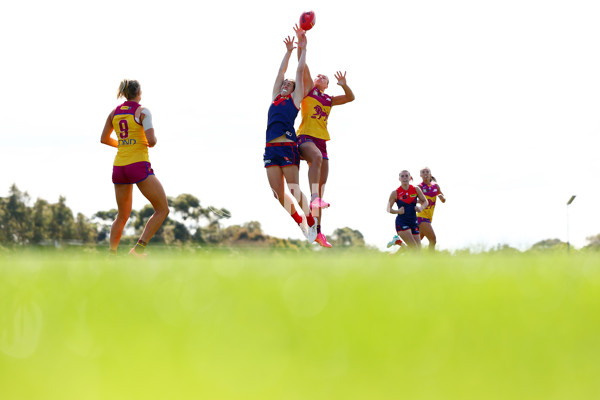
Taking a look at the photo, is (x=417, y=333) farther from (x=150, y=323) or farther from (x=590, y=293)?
(x=590, y=293)

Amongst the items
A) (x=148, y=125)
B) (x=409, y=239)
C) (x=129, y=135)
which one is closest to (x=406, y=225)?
(x=409, y=239)

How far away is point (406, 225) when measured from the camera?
498 inches

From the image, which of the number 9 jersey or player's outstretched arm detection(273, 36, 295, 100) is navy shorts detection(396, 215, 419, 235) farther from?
the number 9 jersey

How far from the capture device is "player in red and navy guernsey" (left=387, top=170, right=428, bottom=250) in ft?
41.3

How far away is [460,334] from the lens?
2.21 m

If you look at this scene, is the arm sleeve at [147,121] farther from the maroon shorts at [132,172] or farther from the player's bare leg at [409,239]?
the player's bare leg at [409,239]

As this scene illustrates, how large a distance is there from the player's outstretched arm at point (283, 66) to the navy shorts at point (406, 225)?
5030mm

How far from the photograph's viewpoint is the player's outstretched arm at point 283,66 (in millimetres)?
8898

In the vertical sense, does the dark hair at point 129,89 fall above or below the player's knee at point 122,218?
above

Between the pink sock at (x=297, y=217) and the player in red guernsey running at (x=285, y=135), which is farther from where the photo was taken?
the pink sock at (x=297, y=217)

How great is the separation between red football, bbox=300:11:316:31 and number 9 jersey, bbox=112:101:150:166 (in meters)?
2.93

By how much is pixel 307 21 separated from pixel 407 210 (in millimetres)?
5246

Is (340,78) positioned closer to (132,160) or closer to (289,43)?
(289,43)

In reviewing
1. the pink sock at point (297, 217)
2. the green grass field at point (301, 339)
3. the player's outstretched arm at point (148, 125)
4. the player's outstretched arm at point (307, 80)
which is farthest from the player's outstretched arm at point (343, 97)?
Answer: the green grass field at point (301, 339)
